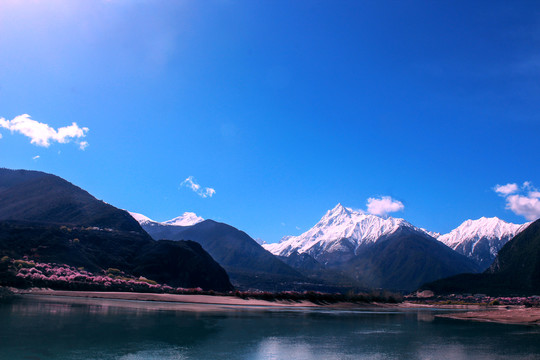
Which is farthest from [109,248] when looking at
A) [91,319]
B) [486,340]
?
[486,340]

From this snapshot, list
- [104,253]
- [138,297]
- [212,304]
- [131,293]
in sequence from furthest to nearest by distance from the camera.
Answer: [104,253], [131,293], [138,297], [212,304]

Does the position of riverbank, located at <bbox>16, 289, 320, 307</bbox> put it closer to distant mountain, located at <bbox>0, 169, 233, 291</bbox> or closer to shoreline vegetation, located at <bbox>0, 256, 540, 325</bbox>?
shoreline vegetation, located at <bbox>0, 256, 540, 325</bbox>

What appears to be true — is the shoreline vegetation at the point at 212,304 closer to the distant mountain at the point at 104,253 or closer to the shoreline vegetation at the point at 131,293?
the shoreline vegetation at the point at 131,293

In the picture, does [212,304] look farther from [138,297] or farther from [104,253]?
[104,253]

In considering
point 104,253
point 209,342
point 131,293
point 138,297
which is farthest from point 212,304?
point 104,253

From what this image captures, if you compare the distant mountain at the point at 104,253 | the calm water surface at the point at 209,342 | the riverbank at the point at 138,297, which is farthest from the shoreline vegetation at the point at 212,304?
the distant mountain at the point at 104,253

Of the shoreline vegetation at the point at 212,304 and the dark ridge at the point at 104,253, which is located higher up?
the dark ridge at the point at 104,253

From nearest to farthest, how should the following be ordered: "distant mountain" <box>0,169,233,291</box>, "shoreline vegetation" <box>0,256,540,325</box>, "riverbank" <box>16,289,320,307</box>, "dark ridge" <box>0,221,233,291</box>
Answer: "shoreline vegetation" <box>0,256,540,325</box>, "riverbank" <box>16,289,320,307</box>, "dark ridge" <box>0,221,233,291</box>, "distant mountain" <box>0,169,233,291</box>

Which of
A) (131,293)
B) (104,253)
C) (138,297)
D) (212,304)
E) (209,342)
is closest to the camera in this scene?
(209,342)

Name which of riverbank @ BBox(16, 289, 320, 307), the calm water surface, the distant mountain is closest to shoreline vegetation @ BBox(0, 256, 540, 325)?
riverbank @ BBox(16, 289, 320, 307)

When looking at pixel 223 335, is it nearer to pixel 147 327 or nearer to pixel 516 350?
pixel 147 327

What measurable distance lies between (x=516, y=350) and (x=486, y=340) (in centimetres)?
1028

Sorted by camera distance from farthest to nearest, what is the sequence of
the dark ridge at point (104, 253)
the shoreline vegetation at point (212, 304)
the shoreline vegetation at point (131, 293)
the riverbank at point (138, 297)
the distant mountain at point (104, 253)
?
the distant mountain at point (104, 253)
the dark ridge at point (104, 253)
the riverbank at point (138, 297)
the shoreline vegetation at point (131, 293)
the shoreline vegetation at point (212, 304)

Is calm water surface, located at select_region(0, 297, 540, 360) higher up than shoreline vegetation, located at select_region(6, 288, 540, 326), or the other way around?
calm water surface, located at select_region(0, 297, 540, 360)
